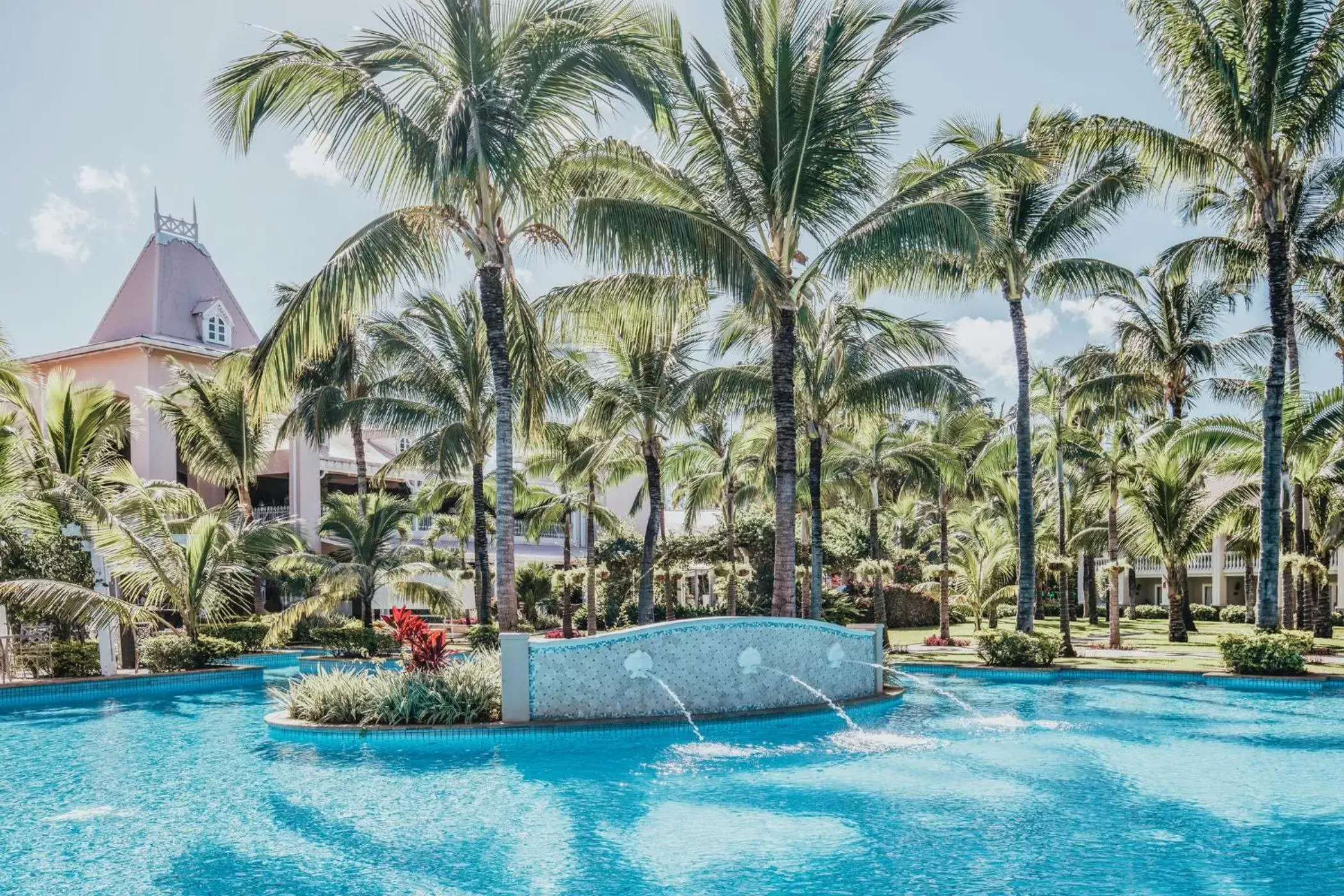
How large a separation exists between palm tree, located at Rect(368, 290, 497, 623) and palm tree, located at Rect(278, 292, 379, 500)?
0.95 metres

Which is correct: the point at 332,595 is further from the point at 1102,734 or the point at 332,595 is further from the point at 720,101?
the point at 1102,734

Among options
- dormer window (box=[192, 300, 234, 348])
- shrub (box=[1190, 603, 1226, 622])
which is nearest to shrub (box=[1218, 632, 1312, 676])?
shrub (box=[1190, 603, 1226, 622])

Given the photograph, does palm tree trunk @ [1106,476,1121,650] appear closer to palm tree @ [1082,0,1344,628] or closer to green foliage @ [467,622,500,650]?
palm tree @ [1082,0,1344,628]

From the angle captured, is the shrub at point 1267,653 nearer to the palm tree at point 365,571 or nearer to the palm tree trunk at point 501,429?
the palm tree trunk at point 501,429

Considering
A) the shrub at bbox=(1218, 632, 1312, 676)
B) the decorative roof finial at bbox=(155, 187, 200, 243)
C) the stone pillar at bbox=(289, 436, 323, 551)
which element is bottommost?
the shrub at bbox=(1218, 632, 1312, 676)

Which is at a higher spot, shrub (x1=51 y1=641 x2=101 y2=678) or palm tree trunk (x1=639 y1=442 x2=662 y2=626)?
palm tree trunk (x1=639 y1=442 x2=662 y2=626)

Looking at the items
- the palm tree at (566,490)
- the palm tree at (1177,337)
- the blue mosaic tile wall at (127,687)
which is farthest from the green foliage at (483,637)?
the palm tree at (1177,337)

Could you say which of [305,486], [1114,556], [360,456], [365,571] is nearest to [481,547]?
[365,571]

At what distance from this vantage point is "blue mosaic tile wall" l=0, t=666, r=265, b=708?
17.1 meters

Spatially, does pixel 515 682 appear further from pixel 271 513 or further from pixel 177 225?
pixel 177 225

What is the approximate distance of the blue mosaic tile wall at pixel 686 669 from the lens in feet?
41.8

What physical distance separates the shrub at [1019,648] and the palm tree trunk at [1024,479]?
0.55 meters

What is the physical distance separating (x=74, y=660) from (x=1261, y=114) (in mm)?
21856

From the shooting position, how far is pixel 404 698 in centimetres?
1260
